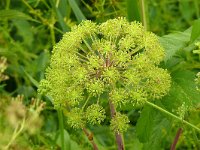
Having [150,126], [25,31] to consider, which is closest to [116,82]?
[150,126]

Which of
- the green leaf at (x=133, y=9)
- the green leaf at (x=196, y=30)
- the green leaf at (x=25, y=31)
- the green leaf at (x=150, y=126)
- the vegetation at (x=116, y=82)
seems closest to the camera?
the vegetation at (x=116, y=82)

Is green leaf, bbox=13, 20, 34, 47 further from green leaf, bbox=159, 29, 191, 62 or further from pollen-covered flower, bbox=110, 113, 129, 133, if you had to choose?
pollen-covered flower, bbox=110, 113, 129, 133

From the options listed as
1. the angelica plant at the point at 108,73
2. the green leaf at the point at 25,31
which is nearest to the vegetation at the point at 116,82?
the angelica plant at the point at 108,73

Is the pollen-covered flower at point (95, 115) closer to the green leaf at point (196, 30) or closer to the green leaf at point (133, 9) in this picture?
the green leaf at point (196, 30)

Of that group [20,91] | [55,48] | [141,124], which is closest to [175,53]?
[141,124]

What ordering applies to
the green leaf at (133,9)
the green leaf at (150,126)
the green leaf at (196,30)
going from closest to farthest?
the green leaf at (196,30)
the green leaf at (150,126)
the green leaf at (133,9)

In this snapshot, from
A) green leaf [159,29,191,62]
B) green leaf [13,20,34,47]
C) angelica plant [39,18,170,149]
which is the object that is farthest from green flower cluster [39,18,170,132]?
green leaf [13,20,34,47]

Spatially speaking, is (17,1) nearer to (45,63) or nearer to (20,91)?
(20,91)
